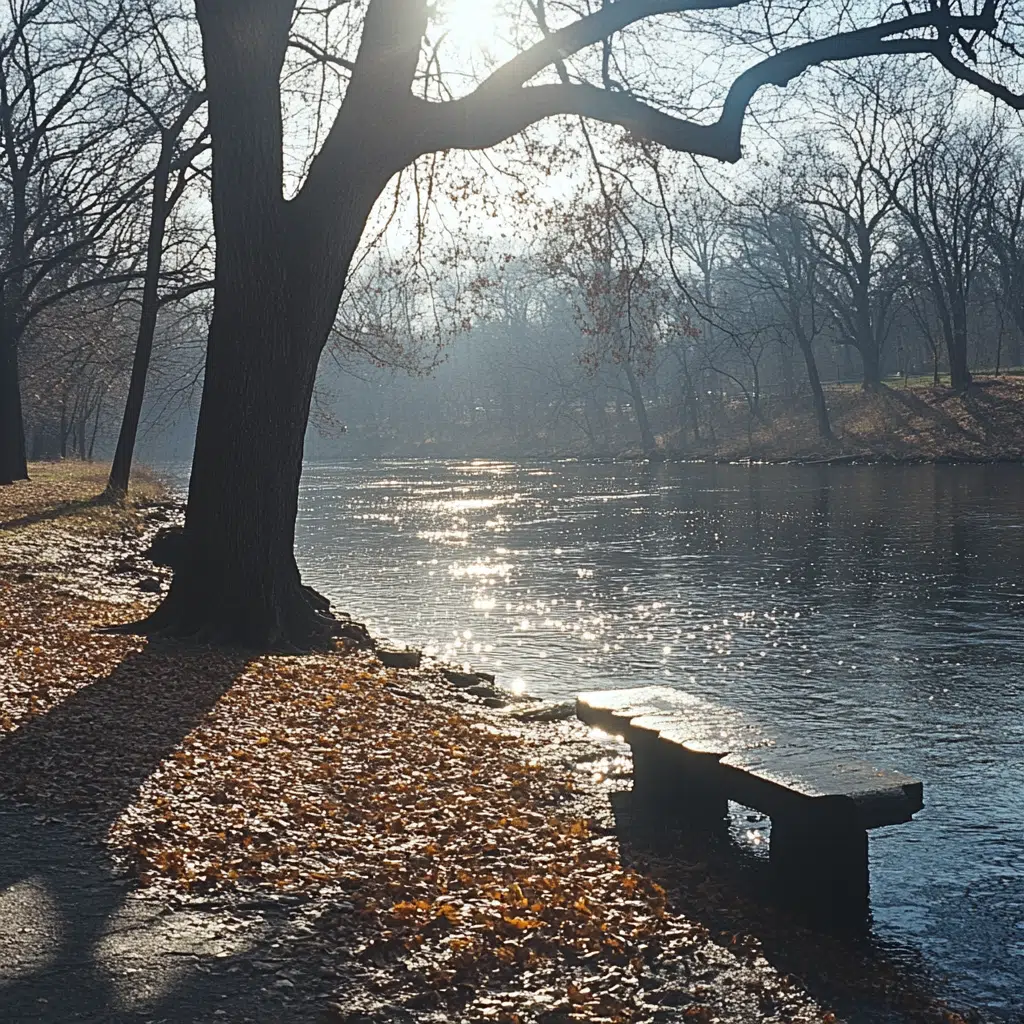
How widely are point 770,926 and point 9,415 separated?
2881 centimetres

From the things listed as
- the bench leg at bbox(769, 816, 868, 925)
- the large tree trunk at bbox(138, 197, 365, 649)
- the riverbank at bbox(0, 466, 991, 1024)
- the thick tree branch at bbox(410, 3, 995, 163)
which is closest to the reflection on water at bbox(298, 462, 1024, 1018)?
the bench leg at bbox(769, 816, 868, 925)

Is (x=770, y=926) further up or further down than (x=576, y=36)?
further down

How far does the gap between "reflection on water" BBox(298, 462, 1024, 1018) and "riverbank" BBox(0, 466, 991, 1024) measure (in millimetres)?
993

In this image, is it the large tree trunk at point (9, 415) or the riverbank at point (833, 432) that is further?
the riverbank at point (833, 432)

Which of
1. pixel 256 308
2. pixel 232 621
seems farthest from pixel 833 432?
pixel 256 308

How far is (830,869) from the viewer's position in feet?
19.7

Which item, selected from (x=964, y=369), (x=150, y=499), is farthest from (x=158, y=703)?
(x=964, y=369)

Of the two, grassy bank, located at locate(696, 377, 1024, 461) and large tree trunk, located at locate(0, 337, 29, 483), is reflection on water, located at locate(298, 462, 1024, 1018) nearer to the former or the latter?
large tree trunk, located at locate(0, 337, 29, 483)

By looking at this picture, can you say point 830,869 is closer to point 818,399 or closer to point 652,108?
point 652,108

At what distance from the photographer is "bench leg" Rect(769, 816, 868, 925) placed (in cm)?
599

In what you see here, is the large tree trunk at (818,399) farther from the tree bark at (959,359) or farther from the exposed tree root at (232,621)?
the exposed tree root at (232,621)

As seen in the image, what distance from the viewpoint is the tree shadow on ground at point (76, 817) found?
4477 millimetres

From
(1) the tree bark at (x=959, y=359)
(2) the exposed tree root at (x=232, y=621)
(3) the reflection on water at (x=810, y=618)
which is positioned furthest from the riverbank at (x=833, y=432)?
(2) the exposed tree root at (x=232, y=621)

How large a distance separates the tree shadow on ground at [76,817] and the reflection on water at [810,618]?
141 inches
